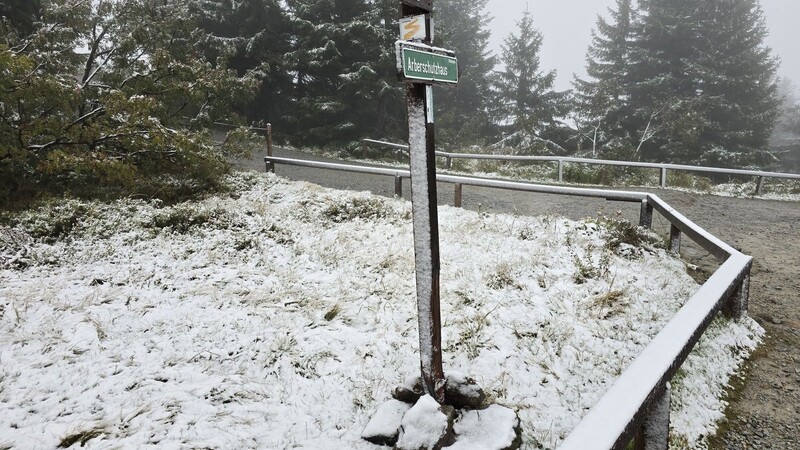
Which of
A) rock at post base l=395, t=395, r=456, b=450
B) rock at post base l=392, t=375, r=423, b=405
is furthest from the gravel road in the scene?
rock at post base l=392, t=375, r=423, b=405

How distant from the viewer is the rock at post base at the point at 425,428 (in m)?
2.90

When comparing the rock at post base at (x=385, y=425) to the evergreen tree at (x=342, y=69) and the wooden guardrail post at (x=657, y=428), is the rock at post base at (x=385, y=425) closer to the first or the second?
the wooden guardrail post at (x=657, y=428)

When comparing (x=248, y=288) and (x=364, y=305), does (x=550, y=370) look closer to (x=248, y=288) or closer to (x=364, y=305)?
(x=364, y=305)

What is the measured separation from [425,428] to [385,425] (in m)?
0.44

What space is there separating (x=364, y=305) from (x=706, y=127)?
2627 centimetres

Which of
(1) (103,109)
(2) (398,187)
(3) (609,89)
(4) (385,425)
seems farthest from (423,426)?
(3) (609,89)

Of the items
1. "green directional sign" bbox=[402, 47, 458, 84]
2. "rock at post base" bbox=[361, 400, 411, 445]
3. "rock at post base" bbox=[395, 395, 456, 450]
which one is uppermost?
"green directional sign" bbox=[402, 47, 458, 84]

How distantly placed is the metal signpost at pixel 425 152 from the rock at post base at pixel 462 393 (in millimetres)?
275

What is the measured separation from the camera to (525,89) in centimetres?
2978

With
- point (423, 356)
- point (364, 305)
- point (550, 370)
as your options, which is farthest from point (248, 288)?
point (550, 370)

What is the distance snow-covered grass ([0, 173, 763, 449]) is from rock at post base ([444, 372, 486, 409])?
45cm

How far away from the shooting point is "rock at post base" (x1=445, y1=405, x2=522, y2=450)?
299cm

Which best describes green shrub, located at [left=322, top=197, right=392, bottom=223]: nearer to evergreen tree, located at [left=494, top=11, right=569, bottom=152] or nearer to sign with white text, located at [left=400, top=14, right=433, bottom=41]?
sign with white text, located at [left=400, top=14, right=433, bottom=41]

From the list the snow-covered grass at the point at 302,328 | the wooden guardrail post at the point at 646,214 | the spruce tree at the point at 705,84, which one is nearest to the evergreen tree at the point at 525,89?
the spruce tree at the point at 705,84
